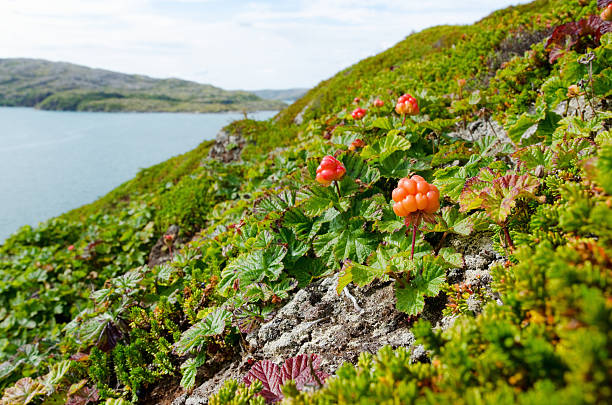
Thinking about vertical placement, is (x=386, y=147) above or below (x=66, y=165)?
above

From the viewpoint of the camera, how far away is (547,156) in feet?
6.68

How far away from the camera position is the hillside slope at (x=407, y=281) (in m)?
0.88

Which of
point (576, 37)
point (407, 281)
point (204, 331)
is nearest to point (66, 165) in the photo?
point (204, 331)

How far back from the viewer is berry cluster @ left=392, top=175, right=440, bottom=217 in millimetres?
1735

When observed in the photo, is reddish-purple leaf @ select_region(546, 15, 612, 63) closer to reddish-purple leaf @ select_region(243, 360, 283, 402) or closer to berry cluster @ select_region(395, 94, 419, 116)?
berry cluster @ select_region(395, 94, 419, 116)

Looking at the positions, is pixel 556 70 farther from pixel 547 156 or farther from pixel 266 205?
pixel 266 205

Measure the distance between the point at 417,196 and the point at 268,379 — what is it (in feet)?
4.14

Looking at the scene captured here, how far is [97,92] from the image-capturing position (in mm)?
116125

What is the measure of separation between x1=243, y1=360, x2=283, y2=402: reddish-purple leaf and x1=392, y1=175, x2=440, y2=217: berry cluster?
1.13m

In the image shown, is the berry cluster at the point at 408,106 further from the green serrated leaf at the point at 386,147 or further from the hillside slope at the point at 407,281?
the green serrated leaf at the point at 386,147

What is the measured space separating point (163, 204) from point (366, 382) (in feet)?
23.9

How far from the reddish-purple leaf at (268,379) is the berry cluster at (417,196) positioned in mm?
1128

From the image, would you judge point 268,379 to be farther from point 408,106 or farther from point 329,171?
point 408,106

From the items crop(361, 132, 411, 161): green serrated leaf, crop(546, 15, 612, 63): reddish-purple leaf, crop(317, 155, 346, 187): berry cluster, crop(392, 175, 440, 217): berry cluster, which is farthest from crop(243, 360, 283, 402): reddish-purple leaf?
crop(546, 15, 612, 63): reddish-purple leaf
